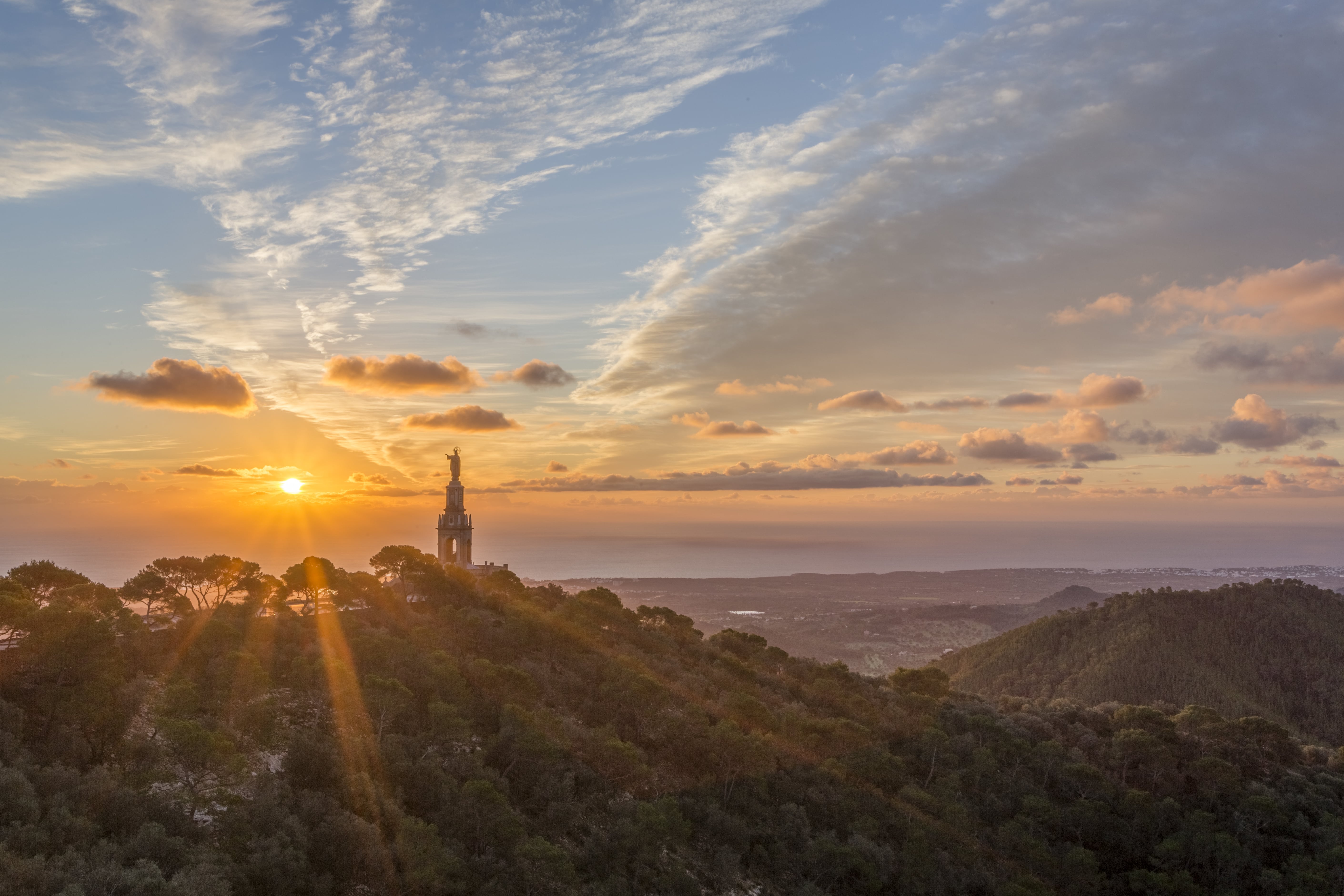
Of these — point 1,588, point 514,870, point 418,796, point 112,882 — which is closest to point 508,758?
point 418,796

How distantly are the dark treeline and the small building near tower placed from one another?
6.12 m

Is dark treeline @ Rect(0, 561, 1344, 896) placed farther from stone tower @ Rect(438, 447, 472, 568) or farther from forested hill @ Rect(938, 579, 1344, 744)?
forested hill @ Rect(938, 579, 1344, 744)

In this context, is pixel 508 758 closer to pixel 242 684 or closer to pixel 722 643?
pixel 242 684

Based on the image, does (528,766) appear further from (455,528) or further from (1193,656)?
(1193,656)

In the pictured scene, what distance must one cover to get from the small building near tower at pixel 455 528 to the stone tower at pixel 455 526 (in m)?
0.02

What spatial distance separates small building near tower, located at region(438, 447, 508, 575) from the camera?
195 feet

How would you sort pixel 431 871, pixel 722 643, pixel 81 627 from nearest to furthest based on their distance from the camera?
1. pixel 431 871
2. pixel 81 627
3. pixel 722 643

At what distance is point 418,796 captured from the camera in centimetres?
2669

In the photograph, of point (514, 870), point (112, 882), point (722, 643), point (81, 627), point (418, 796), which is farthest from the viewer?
point (722, 643)

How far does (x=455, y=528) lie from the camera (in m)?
60.3

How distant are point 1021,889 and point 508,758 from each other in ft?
77.3

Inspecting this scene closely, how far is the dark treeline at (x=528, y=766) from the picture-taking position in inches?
859

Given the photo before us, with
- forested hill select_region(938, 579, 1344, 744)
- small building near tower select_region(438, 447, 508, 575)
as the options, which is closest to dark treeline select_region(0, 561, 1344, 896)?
small building near tower select_region(438, 447, 508, 575)

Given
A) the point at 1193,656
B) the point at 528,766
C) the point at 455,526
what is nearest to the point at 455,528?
the point at 455,526
